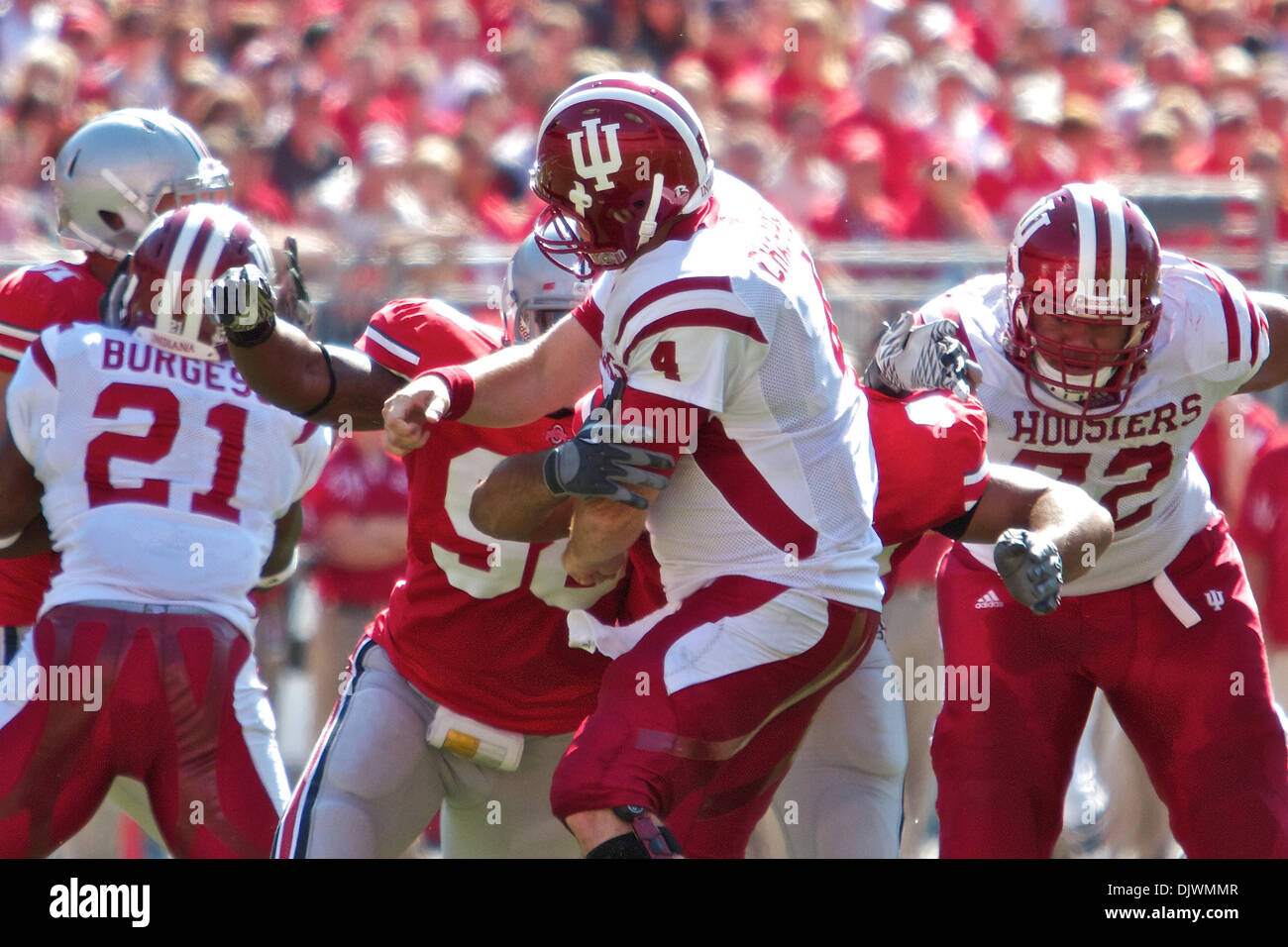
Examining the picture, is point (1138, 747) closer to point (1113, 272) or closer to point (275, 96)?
point (1113, 272)

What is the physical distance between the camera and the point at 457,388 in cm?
362

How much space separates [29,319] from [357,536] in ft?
6.80

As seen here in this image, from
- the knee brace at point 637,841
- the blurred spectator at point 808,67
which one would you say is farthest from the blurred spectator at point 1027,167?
the knee brace at point 637,841

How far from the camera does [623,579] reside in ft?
13.6

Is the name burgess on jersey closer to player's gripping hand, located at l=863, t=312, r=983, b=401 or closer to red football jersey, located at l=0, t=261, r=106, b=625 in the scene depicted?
red football jersey, located at l=0, t=261, r=106, b=625

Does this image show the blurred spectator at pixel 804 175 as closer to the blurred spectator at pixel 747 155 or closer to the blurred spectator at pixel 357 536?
the blurred spectator at pixel 747 155

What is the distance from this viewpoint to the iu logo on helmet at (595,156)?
3.44 metres

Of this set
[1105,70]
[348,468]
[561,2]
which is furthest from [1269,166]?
[348,468]

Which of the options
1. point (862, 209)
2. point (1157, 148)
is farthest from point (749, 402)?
point (1157, 148)

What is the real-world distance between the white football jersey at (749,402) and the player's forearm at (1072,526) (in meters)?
0.37

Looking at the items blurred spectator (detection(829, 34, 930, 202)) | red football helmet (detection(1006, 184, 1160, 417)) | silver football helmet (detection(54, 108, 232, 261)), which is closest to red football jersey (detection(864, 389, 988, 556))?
red football helmet (detection(1006, 184, 1160, 417))

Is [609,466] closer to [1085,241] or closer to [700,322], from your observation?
[700,322]

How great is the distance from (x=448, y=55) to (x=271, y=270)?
17.9 feet

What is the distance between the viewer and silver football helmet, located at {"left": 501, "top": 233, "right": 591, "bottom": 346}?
422 cm
